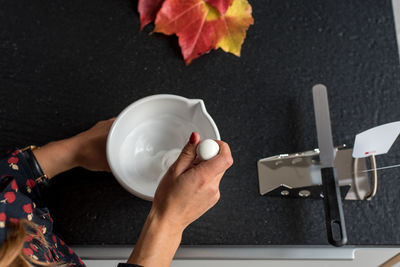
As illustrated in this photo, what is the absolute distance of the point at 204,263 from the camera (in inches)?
24.8

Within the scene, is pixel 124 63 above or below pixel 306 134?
above

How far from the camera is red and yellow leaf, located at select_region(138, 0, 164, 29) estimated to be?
69cm

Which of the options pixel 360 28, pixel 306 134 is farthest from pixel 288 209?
pixel 360 28

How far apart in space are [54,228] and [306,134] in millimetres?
465

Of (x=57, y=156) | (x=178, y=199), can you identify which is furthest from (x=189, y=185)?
(x=57, y=156)

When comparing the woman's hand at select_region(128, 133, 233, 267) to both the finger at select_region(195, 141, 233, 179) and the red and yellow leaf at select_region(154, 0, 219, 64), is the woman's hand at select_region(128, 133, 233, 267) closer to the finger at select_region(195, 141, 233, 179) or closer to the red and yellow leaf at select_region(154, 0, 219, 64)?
the finger at select_region(195, 141, 233, 179)

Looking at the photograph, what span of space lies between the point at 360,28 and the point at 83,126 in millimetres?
550

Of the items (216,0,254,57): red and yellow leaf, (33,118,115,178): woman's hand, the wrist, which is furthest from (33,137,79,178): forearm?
(216,0,254,57): red and yellow leaf

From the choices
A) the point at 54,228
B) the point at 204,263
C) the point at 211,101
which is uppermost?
the point at 211,101

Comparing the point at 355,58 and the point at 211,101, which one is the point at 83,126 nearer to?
the point at 211,101

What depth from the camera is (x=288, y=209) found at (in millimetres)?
612

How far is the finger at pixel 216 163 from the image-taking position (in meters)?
0.49

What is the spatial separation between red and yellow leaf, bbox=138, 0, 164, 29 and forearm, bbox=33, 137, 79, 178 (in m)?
0.26

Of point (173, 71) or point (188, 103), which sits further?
point (173, 71)
